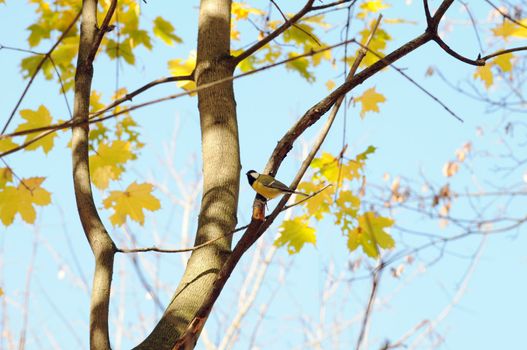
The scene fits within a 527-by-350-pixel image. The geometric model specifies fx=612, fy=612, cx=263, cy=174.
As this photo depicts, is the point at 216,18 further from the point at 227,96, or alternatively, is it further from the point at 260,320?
the point at 260,320

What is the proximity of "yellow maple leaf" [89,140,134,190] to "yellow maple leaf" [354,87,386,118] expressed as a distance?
114cm

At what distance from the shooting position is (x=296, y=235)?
267cm

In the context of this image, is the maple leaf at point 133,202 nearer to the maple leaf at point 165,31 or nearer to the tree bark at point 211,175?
the tree bark at point 211,175

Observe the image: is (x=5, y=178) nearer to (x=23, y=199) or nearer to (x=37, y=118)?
(x=23, y=199)

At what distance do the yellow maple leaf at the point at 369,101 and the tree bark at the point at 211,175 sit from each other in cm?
95

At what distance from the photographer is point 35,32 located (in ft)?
11.9

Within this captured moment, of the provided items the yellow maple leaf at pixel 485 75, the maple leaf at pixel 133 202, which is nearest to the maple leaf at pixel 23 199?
the maple leaf at pixel 133 202

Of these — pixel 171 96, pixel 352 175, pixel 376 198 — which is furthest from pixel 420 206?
pixel 171 96

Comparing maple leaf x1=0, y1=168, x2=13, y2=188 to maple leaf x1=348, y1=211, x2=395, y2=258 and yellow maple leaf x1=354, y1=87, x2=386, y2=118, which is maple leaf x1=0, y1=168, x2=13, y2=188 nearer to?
maple leaf x1=348, y1=211, x2=395, y2=258

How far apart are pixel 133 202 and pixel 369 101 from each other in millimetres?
1257

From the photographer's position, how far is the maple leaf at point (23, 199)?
7.69ft

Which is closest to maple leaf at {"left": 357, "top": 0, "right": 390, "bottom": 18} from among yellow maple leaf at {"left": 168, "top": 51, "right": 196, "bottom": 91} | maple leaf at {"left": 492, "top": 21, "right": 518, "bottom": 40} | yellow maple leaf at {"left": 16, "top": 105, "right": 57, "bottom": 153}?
maple leaf at {"left": 492, "top": 21, "right": 518, "bottom": 40}

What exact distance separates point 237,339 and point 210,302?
4.35 metres

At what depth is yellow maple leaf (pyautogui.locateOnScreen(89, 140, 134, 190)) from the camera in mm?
2479
